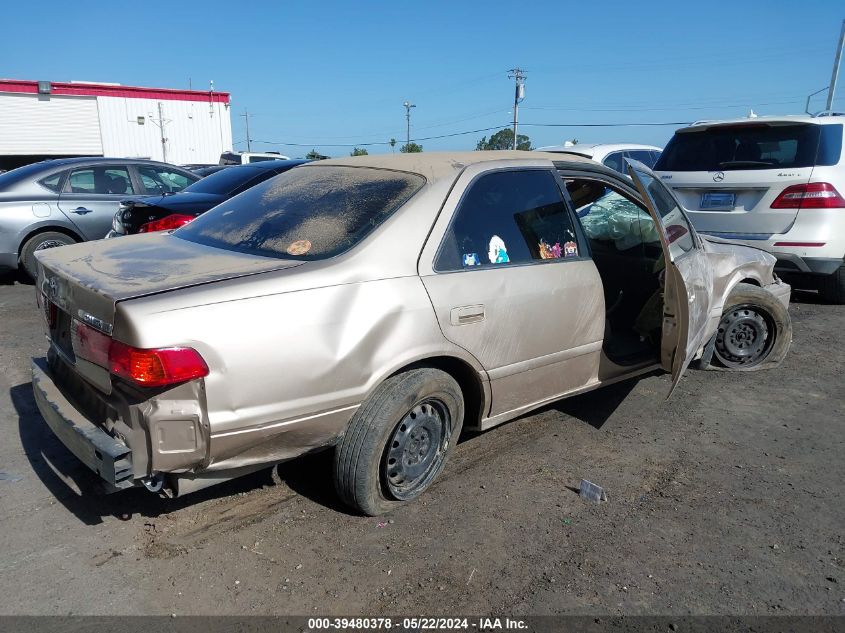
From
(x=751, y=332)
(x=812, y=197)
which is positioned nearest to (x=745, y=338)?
(x=751, y=332)

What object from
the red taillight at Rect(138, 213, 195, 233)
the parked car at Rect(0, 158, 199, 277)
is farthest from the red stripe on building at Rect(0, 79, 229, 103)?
the red taillight at Rect(138, 213, 195, 233)

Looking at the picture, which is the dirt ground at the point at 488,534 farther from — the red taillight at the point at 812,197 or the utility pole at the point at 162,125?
the utility pole at the point at 162,125

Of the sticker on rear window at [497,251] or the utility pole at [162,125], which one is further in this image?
the utility pole at [162,125]

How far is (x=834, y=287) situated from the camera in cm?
729

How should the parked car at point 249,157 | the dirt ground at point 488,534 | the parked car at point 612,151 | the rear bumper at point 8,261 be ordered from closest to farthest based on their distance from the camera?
1. the dirt ground at point 488,534
2. the rear bumper at point 8,261
3. the parked car at point 612,151
4. the parked car at point 249,157

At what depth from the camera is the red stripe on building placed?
36.6 m

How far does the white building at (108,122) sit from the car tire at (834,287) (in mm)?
38175

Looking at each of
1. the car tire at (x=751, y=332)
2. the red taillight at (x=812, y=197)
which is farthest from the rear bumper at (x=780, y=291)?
the red taillight at (x=812, y=197)

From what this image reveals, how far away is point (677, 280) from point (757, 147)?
3871 millimetres

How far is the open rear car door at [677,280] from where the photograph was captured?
3725 millimetres

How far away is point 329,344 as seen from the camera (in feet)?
8.87

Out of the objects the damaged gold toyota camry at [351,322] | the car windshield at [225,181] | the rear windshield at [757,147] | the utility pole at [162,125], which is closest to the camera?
the damaged gold toyota camry at [351,322]

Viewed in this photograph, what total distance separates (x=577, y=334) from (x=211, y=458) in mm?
2157

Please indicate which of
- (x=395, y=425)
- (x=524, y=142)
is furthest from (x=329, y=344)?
(x=524, y=142)
